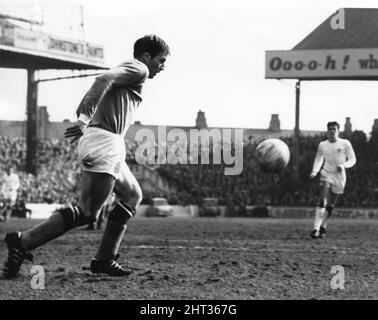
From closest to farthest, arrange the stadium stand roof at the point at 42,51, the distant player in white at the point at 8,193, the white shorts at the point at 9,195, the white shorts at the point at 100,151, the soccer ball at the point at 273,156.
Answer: the white shorts at the point at 100,151
the soccer ball at the point at 273,156
the distant player in white at the point at 8,193
the white shorts at the point at 9,195
the stadium stand roof at the point at 42,51

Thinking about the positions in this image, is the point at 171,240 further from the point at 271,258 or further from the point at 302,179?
the point at 302,179

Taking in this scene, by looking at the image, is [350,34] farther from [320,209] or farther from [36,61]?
[320,209]

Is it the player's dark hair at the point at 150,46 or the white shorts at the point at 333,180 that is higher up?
the player's dark hair at the point at 150,46

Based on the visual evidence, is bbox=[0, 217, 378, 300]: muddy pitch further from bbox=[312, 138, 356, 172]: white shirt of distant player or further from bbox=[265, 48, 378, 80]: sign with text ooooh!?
bbox=[265, 48, 378, 80]: sign with text ooooh!

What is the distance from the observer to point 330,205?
44.2 feet

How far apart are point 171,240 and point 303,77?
26.1 m

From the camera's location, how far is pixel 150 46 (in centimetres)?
643

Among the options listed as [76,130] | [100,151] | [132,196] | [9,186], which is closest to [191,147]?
[9,186]

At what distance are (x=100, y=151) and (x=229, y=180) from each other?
102 ft

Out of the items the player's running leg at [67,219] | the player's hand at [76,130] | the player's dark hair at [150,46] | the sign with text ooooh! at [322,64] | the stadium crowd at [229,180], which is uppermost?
the sign with text ooooh! at [322,64]


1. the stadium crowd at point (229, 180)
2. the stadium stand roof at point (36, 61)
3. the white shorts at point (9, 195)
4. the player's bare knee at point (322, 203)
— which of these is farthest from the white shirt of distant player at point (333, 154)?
the stadium stand roof at point (36, 61)

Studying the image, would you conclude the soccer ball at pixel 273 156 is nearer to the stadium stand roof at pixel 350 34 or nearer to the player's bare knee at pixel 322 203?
the player's bare knee at pixel 322 203

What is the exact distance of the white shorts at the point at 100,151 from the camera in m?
6.05
